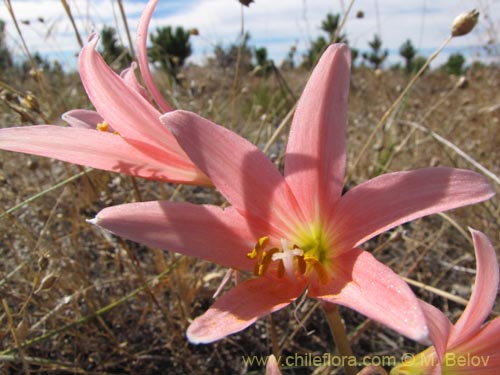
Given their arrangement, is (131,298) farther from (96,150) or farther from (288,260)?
(288,260)

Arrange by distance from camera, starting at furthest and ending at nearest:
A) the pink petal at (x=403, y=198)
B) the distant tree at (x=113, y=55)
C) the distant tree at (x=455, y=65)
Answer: the distant tree at (x=455, y=65)
the distant tree at (x=113, y=55)
the pink petal at (x=403, y=198)

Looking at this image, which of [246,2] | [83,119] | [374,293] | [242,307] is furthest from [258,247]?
[246,2]

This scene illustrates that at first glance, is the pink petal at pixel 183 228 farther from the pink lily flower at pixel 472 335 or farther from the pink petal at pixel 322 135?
the pink lily flower at pixel 472 335

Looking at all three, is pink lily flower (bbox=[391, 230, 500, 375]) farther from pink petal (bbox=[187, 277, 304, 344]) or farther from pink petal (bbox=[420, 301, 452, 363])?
pink petal (bbox=[187, 277, 304, 344])

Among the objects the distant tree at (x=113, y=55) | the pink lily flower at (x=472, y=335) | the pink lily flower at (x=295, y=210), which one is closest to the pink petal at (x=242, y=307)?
the pink lily flower at (x=295, y=210)

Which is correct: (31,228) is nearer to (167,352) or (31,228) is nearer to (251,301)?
(167,352)

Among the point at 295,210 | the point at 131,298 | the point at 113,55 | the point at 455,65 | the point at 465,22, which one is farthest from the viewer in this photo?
the point at 455,65
